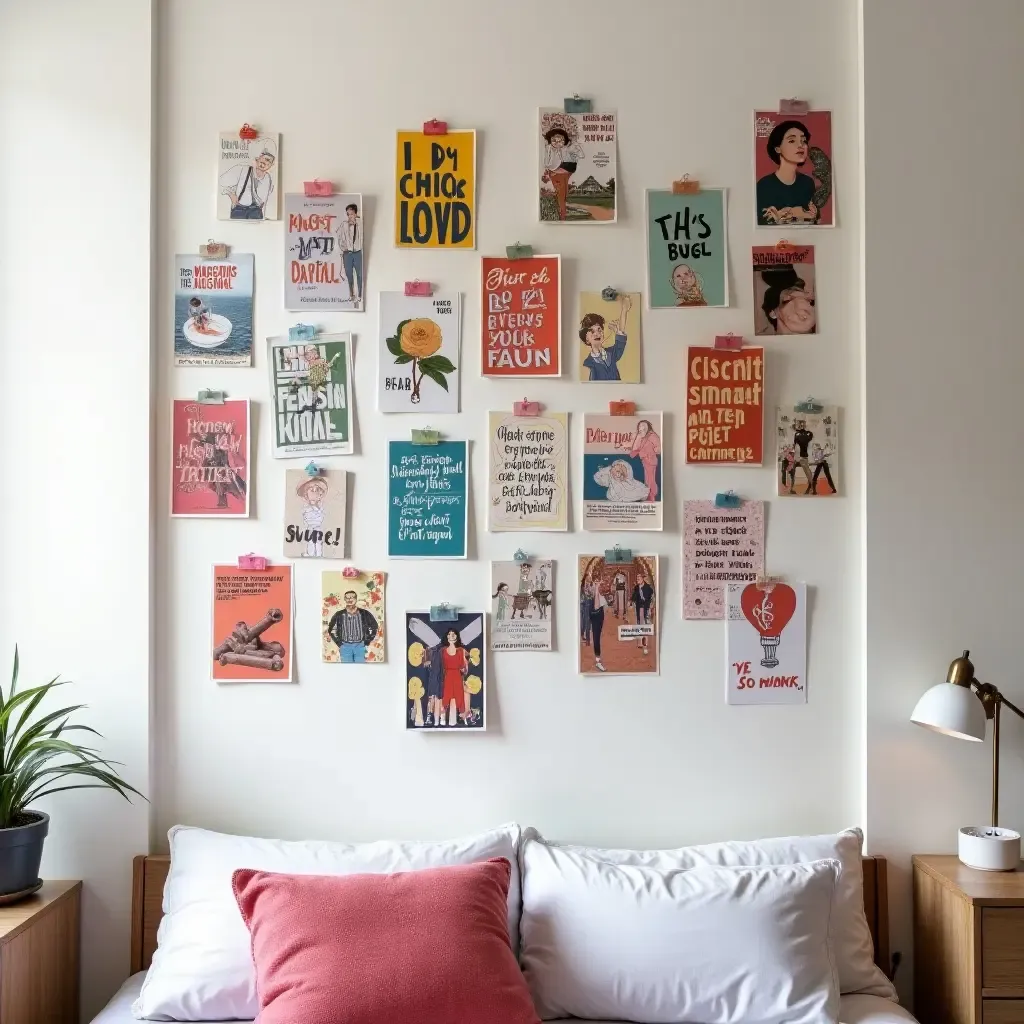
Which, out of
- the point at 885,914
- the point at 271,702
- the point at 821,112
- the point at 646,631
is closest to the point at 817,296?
the point at 821,112

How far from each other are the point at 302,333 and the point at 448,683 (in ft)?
2.89

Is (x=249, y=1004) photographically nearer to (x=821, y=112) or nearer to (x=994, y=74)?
(x=821, y=112)

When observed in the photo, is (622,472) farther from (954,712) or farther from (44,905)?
(44,905)

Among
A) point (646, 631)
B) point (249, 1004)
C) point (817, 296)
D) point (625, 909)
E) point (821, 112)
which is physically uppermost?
point (821, 112)

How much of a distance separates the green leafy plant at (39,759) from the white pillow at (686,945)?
3.26 feet

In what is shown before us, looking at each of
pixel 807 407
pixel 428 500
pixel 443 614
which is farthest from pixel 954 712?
pixel 428 500

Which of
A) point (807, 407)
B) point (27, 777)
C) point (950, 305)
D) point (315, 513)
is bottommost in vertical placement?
point (27, 777)

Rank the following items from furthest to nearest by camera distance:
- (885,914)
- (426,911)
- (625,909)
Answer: (885,914), (625,909), (426,911)

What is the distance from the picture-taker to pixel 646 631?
91.4 inches

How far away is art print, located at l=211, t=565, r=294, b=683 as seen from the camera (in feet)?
7.59

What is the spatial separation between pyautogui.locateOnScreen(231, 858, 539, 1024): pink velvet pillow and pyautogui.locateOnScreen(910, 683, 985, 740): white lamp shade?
994 mm

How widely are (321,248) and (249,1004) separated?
1631 mm

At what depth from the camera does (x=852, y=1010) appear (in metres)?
2.03

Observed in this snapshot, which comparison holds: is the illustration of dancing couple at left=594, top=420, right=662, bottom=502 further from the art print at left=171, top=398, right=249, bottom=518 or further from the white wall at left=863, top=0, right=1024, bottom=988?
the art print at left=171, top=398, right=249, bottom=518
